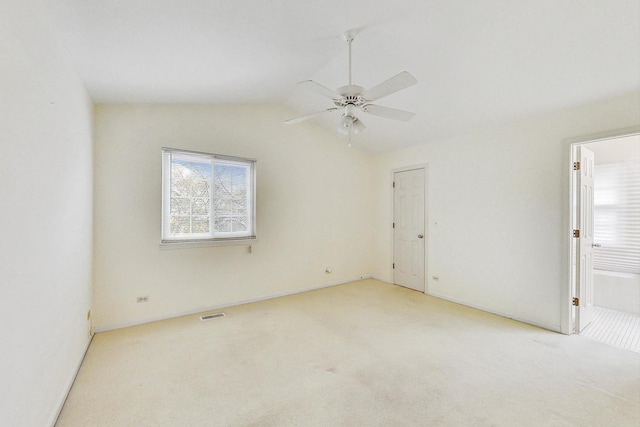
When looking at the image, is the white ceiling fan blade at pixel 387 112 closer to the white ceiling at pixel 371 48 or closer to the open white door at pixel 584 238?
the white ceiling at pixel 371 48

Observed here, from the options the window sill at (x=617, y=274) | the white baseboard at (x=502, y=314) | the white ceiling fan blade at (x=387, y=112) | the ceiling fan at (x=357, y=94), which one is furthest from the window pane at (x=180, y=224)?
the window sill at (x=617, y=274)

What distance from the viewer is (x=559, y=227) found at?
9.87ft

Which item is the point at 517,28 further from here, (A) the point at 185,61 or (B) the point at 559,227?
(A) the point at 185,61

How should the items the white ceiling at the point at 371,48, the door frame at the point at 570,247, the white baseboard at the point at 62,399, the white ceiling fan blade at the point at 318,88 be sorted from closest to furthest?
the white baseboard at the point at 62,399
the white ceiling at the point at 371,48
the white ceiling fan blade at the point at 318,88
the door frame at the point at 570,247

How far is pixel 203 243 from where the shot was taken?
3537mm

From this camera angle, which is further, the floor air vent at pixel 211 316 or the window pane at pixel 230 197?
the window pane at pixel 230 197

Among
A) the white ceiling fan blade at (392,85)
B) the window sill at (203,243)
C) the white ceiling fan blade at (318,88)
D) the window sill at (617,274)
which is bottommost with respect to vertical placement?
the window sill at (617,274)

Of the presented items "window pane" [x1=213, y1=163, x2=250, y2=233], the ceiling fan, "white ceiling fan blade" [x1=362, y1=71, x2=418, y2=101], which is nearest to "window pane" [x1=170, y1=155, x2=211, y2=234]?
"window pane" [x1=213, y1=163, x2=250, y2=233]

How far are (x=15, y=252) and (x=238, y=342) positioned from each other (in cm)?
197

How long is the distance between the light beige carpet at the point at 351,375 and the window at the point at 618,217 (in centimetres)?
222

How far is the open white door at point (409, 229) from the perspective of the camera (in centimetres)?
450

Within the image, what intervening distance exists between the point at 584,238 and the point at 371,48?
318 cm

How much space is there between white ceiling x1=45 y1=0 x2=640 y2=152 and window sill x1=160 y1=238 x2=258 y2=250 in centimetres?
171

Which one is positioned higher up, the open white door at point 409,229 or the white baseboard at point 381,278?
the open white door at point 409,229
